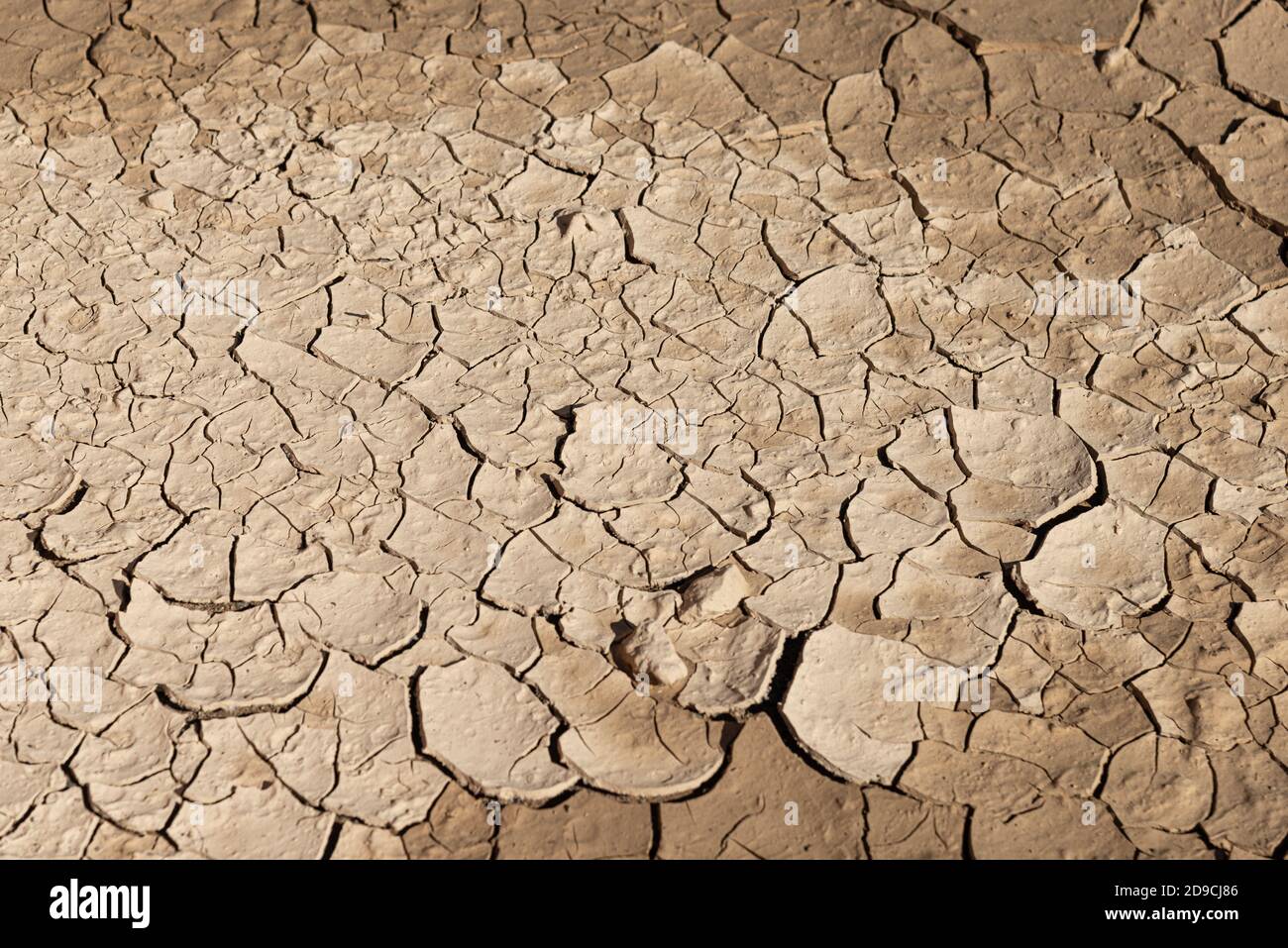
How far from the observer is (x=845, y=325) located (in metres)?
3.46

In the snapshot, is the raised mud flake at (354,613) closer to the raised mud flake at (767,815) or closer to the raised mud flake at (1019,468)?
the raised mud flake at (767,815)

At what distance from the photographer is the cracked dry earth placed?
2570 millimetres

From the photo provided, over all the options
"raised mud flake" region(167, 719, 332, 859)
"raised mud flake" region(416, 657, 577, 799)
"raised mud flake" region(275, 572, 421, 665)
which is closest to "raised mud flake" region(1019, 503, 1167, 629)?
"raised mud flake" region(416, 657, 577, 799)

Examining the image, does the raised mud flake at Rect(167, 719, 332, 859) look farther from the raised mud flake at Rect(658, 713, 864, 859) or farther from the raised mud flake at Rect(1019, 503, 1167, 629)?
the raised mud flake at Rect(1019, 503, 1167, 629)

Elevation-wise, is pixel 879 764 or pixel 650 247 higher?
pixel 650 247

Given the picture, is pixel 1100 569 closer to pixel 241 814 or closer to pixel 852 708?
pixel 852 708

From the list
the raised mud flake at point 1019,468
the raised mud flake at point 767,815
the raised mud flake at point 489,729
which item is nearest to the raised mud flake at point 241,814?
the raised mud flake at point 489,729

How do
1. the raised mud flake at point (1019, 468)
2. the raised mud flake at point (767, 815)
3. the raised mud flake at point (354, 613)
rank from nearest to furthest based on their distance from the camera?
the raised mud flake at point (767, 815), the raised mud flake at point (354, 613), the raised mud flake at point (1019, 468)

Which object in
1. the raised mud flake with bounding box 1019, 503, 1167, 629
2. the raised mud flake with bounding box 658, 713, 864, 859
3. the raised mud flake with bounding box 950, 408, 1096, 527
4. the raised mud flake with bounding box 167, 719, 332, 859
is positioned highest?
the raised mud flake with bounding box 950, 408, 1096, 527

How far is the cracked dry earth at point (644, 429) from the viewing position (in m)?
2.57
